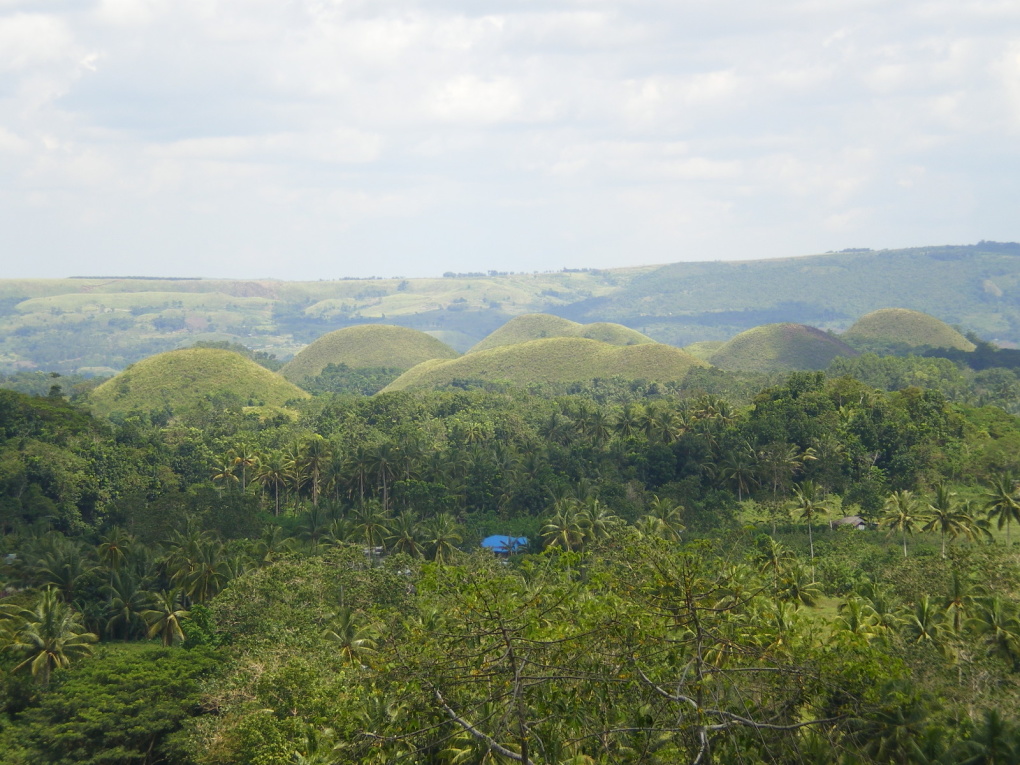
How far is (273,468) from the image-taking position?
312ft

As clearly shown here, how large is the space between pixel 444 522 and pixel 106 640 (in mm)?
25343

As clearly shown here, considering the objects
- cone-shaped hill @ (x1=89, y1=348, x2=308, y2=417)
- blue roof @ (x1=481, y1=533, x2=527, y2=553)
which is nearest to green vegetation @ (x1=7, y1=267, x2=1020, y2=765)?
blue roof @ (x1=481, y1=533, x2=527, y2=553)

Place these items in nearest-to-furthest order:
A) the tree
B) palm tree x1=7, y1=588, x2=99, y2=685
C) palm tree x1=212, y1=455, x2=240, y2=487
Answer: the tree
palm tree x1=7, y1=588, x2=99, y2=685
palm tree x1=212, y1=455, x2=240, y2=487

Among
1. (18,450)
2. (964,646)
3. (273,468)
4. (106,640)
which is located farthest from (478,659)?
(18,450)

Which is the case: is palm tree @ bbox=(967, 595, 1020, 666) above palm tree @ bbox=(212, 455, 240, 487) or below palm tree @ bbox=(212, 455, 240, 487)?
above

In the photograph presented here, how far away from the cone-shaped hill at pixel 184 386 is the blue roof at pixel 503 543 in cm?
9574

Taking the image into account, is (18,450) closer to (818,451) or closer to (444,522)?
(444,522)

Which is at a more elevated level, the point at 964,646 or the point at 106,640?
the point at 964,646

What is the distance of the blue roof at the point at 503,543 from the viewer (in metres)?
82.2

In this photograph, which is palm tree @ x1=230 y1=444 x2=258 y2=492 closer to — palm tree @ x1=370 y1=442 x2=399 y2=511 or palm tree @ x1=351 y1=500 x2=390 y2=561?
palm tree @ x1=370 y1=442 x2=399 y2=511

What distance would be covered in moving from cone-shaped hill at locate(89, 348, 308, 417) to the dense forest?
31758mm

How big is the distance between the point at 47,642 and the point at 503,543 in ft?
135

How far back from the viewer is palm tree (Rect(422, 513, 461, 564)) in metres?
72.8

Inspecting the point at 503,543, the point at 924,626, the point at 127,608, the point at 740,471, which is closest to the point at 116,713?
the point at 127,608
